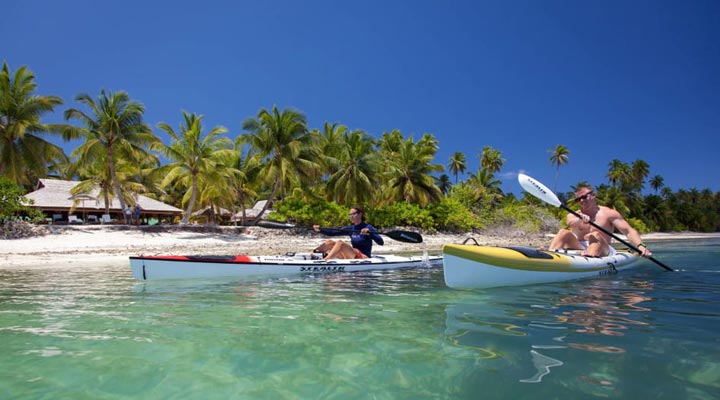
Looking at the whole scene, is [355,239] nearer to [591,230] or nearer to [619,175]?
[591,230]

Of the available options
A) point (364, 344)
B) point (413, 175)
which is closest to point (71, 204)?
point (413, 175)

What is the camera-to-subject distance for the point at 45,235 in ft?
55.2

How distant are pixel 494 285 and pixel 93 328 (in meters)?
5.30

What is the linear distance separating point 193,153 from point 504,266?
70.3 feet

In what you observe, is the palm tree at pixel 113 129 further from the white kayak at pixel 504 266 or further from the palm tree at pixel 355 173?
the white kayak at pixel 504 266

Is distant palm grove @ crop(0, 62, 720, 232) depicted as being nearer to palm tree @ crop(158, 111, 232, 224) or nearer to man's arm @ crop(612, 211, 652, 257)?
palm tree @ crop(158, 111, 232, 224)

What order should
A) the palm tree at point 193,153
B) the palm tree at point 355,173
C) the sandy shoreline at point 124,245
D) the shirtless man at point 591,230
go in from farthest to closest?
the palm tree at point 355,173 → the palm tree at point 193,153 → the sandy shoreline at point 124,245 → the shirtless man at point 591,230

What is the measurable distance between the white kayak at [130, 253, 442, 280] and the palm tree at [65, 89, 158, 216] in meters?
17.4

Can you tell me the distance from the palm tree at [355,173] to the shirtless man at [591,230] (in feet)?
64.7

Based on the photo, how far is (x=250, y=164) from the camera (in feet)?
94.3

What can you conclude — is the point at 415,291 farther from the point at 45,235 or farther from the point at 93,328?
the point at 45,235

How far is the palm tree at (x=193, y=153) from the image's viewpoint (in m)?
23.2

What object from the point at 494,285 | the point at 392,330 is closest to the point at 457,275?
the point at 494,285

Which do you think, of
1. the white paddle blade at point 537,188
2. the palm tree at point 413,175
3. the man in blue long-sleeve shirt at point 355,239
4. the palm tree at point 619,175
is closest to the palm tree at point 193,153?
the palm tree at point 413,175
